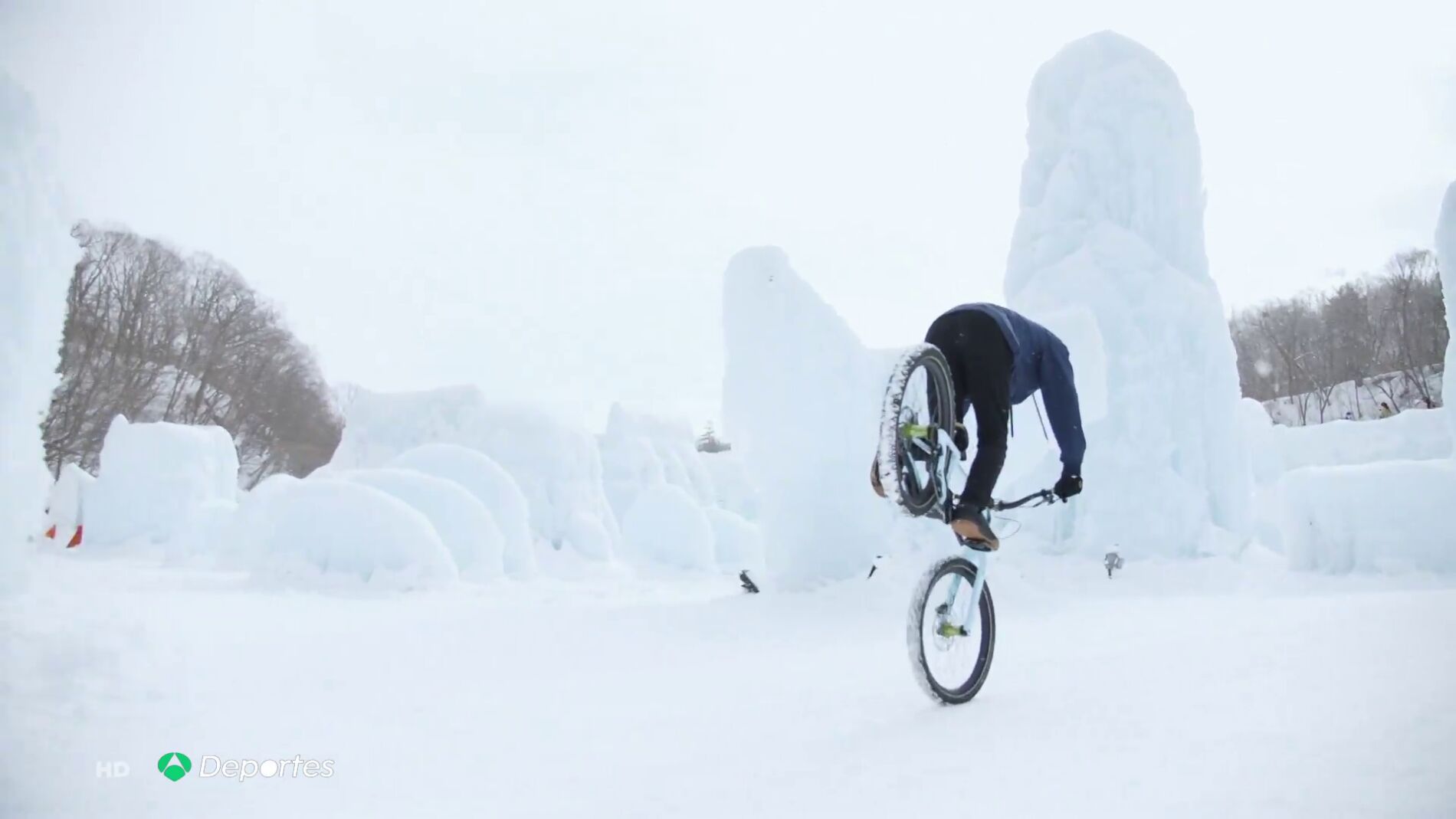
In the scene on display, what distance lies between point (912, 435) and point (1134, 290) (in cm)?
1260

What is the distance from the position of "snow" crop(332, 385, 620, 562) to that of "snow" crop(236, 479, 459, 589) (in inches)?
403

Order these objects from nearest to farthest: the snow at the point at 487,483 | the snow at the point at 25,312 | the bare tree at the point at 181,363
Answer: the snow at the point at 25,312 < the bare tree at the point at 181,363 < the snow at the point at 487,483

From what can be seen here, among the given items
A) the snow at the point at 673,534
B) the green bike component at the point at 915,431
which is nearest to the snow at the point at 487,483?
the snow at the point at 673,534

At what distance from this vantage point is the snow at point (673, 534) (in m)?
24.5

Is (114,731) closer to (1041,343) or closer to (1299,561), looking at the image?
(1041,343)

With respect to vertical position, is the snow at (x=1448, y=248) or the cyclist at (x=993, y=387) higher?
the snow at (x=1448, y=248)

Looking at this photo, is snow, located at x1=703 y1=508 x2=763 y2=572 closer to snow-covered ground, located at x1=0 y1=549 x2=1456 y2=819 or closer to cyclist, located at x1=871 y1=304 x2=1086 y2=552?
snow-covered ground, located at x1=0 y1=549 x2=1456 y2=819

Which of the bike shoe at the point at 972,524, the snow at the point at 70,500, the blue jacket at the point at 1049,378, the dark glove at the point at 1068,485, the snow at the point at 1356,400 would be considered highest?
the snow at the point at 1356,400

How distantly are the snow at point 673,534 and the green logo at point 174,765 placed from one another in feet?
72.6

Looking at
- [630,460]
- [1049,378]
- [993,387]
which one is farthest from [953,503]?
[630,460]

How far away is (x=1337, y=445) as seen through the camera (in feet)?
79.3

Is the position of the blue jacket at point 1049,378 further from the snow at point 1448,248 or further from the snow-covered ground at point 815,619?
the snow at point 1448,248

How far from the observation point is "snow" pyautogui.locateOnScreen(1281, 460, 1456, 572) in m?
9.41

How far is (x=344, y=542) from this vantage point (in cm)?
1106
